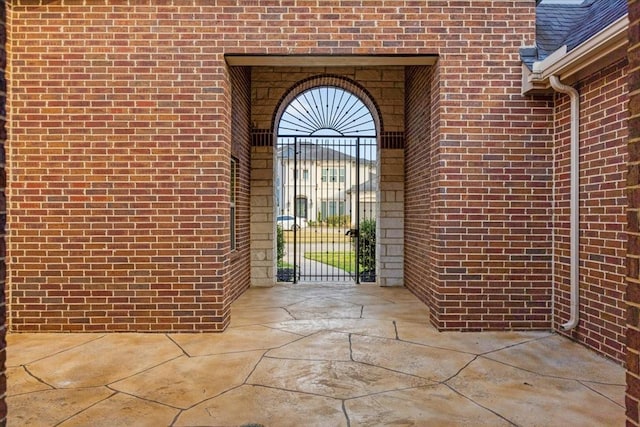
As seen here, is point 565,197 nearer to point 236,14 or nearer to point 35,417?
point 236,14

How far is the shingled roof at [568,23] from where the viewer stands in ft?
13.5

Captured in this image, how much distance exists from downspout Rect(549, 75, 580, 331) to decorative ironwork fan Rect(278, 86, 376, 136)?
406cm

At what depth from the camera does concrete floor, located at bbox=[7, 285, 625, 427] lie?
2760 millimetres

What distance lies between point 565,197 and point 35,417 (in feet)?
15.7

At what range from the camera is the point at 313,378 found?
337 cm

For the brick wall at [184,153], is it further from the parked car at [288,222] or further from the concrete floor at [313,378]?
the parked car at [288,222]

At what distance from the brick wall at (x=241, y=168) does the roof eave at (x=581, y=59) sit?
12.4 ft

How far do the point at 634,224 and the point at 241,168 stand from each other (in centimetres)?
593

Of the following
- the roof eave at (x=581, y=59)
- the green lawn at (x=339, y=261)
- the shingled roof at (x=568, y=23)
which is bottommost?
the green lawn at (x=339, y=261)

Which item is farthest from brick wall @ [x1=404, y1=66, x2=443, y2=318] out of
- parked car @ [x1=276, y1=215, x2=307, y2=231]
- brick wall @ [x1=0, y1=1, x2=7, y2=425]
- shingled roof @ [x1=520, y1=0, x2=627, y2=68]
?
brick wall @ [x1=0, y1=1, x2=7, y2=425]

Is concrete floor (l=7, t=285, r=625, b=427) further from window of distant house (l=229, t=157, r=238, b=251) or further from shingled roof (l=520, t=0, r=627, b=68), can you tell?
shingled roof (l=520, t=0, r=627, b=68)

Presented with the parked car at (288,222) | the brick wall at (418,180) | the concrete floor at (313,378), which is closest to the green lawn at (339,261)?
the parked car at (288,222)

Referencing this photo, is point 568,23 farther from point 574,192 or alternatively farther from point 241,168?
point 241,168

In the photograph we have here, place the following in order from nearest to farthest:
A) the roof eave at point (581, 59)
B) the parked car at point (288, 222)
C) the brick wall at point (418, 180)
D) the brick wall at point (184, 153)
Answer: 1. the roof eave at point (581, 59)
2. the brick wall at point (184, 153)
3. the brick wall at point (418, 180)
4. the parked car at point (288, 222)
